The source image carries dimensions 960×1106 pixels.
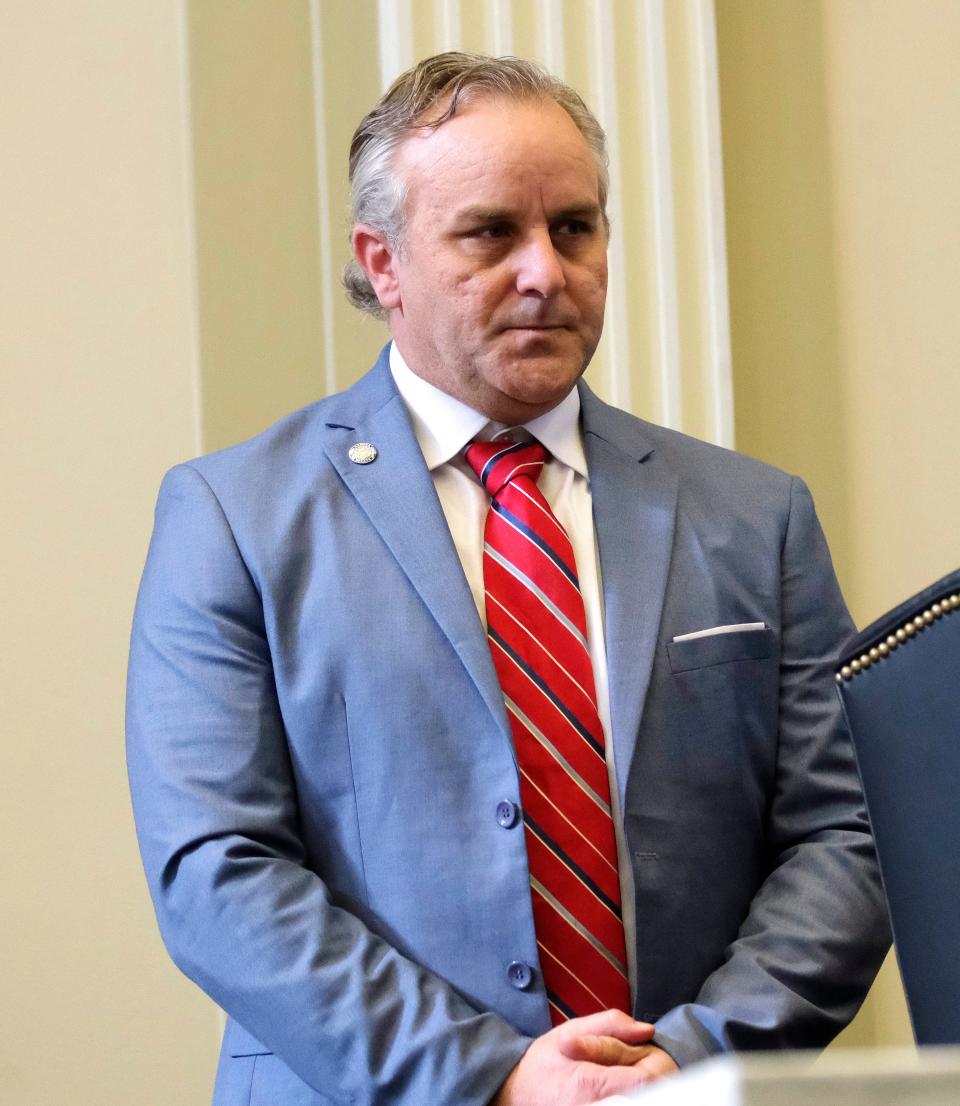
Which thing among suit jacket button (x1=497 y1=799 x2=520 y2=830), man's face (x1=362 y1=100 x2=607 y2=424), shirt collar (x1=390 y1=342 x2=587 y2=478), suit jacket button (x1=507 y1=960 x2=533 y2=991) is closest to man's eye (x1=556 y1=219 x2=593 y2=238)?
man's face (x1=362 y1=100 x2=607 y2=424)

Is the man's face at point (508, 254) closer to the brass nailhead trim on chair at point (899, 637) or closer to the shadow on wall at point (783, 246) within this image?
the brass nailhead trim on chair at point (899, 637)

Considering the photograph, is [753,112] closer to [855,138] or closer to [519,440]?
[855,138]

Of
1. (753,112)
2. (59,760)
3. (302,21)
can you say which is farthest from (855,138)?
(59,760)

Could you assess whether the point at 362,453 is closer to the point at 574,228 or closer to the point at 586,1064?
the point at 574,228

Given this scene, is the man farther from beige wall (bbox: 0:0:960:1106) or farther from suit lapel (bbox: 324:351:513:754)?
beige wall (bbox: 0:0:960:1106)

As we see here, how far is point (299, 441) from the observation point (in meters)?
2.05

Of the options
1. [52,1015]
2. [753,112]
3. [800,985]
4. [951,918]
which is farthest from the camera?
[753,112]

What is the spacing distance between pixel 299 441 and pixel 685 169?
137 centimetres

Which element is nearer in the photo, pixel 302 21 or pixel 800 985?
pixel 800 985

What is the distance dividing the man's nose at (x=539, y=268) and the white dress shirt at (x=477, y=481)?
0.59ft

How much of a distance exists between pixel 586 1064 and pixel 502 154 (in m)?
1.00

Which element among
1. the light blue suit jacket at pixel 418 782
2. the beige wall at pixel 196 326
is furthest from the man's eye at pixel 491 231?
the beige wall at pixel 196 326

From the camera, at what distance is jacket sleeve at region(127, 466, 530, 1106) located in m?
1.65

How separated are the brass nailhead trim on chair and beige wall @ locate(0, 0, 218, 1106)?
1.79m
